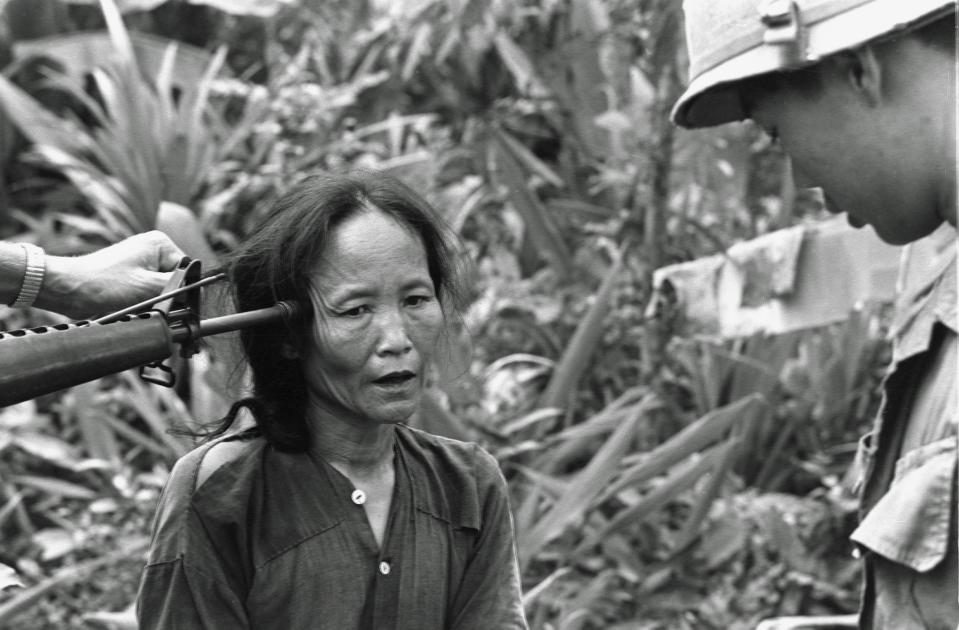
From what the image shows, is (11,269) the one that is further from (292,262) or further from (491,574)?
(491,574)

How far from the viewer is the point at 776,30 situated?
1.90 m

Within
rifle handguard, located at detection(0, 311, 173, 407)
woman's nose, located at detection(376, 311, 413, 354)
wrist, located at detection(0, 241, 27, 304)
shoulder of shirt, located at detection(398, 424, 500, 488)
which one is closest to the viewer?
rifle handguard, located at detection(0, 311, 173, 407)

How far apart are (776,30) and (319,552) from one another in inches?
42.3

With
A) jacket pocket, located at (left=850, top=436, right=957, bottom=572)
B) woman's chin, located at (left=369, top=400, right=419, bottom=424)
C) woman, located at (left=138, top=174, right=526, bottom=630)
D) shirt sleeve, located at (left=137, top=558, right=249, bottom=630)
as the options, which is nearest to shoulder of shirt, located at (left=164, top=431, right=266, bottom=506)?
woman, located at (left=138, top=174, right=526, bottom=630)

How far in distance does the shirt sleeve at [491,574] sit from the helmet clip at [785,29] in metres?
0.88

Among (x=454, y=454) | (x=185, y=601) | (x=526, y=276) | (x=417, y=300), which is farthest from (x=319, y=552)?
(x=526, y=276)

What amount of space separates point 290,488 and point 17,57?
4977mm

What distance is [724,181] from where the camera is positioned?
560 centimetres

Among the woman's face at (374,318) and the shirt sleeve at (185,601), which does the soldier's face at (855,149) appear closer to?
the woman's face at (374,318)

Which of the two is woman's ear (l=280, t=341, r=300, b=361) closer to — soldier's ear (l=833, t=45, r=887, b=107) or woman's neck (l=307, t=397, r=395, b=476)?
woman's neck (l=307, t=397, r=395, b=476)

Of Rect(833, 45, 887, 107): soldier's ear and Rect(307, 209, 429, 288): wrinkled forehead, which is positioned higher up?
Rect(833, 45, 887, 107): soldier's ear

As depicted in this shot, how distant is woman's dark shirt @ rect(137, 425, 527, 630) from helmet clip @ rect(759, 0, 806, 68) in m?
0.90

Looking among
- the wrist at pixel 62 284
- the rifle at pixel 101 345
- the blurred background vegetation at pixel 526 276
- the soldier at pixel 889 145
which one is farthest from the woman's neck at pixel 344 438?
the blurred background vegetation at pixel 526 276

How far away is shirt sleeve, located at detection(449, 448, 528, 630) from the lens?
218 cm
